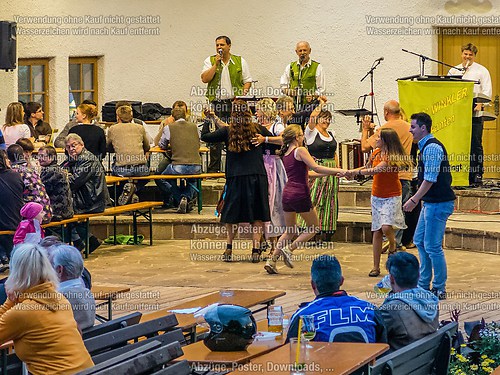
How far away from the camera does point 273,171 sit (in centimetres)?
→ 1262

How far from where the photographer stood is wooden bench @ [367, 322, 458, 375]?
5016 millimetres

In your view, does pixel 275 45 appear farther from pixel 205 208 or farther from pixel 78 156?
pixel 78 156

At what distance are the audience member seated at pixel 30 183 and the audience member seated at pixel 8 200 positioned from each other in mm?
95

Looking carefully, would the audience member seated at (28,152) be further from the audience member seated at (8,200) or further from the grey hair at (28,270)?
the grey hair at (28,270)

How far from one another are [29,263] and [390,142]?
5661 mm

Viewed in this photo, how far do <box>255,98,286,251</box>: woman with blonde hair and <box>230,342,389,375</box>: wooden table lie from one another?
23.7ft

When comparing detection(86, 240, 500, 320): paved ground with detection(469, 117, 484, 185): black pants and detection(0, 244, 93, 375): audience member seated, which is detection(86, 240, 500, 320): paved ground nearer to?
detection(469, 117, 484, 185): black pants

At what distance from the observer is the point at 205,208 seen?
51.3 feet

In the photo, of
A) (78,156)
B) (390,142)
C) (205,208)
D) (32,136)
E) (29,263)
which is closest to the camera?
(29,263)

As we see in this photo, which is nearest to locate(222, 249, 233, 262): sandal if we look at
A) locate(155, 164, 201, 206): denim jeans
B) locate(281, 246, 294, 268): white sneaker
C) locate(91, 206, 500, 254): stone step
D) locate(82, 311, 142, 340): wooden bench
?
locate(281, 246, 294, 268): white sneaker

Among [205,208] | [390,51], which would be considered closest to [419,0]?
[390,51]

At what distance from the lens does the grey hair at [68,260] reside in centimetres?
631

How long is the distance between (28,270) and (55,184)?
6.72 meters

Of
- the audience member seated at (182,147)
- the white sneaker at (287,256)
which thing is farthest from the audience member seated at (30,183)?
the audience member seated at (182,147)
